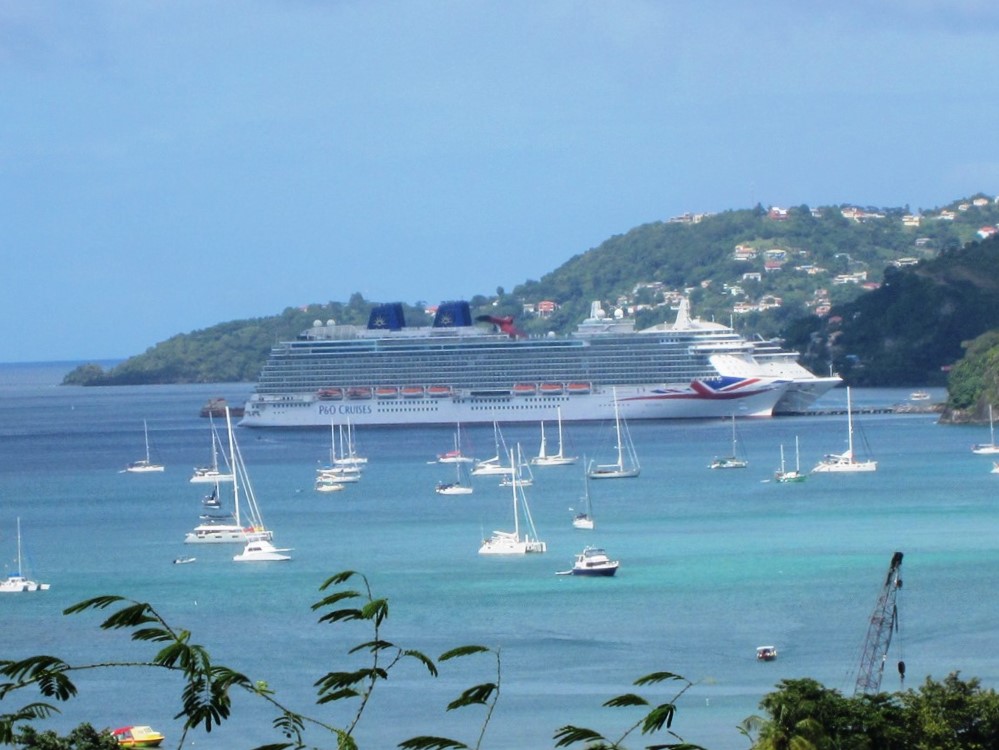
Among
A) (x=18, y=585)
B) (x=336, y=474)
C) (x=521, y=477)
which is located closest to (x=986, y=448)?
(x=521, y=477)

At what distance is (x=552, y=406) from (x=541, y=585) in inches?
2041

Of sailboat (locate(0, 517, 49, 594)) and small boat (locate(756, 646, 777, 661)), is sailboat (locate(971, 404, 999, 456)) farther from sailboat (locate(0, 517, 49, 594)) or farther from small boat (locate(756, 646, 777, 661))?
small boat (locate(756, 646, 777, 661))

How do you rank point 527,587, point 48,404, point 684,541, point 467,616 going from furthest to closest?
1. point 48,404
2. point 684,541
3. point 527,587
4. point 467,616

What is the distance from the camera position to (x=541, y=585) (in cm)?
3091

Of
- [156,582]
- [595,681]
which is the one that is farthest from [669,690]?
[156,582]

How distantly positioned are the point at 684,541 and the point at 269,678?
604 inches

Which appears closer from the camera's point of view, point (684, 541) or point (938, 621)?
point (938, 621)

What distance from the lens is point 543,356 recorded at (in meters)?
83.1

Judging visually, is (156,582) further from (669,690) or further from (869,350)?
(869,350)

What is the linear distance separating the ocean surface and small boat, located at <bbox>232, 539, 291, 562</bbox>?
56cm

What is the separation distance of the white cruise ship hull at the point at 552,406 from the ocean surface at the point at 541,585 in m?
17.4

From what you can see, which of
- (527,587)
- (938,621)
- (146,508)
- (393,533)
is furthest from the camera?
(146,508)

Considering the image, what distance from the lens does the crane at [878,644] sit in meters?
21.3

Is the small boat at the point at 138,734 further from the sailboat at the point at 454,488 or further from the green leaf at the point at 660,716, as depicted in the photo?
the sailboat at the point at 454,488
